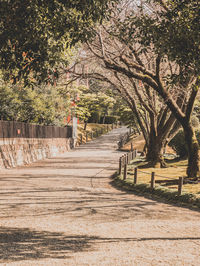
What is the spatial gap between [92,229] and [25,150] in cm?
1901

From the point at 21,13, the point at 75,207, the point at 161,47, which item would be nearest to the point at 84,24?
the point at 21,13

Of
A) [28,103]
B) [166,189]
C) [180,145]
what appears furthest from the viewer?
[28,103]

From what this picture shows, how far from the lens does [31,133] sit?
28.4m

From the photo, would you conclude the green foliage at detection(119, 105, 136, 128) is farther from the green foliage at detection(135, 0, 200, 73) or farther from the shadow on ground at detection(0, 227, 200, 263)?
the shadow on ground at detection(0, 227, 200, 263)

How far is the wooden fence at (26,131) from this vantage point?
75.1ft

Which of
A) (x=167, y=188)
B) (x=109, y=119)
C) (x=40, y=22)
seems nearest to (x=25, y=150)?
(x=167, y=188)

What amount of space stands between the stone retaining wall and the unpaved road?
849cm

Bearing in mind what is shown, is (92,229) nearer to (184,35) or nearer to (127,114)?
(184,35)

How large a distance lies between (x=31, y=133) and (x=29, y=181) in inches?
474

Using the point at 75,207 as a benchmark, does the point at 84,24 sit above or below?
above

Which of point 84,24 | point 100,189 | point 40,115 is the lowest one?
point 100,189

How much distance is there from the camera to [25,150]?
26.4m

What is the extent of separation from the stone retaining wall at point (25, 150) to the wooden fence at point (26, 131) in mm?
321

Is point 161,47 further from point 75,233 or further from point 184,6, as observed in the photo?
point 75,233
